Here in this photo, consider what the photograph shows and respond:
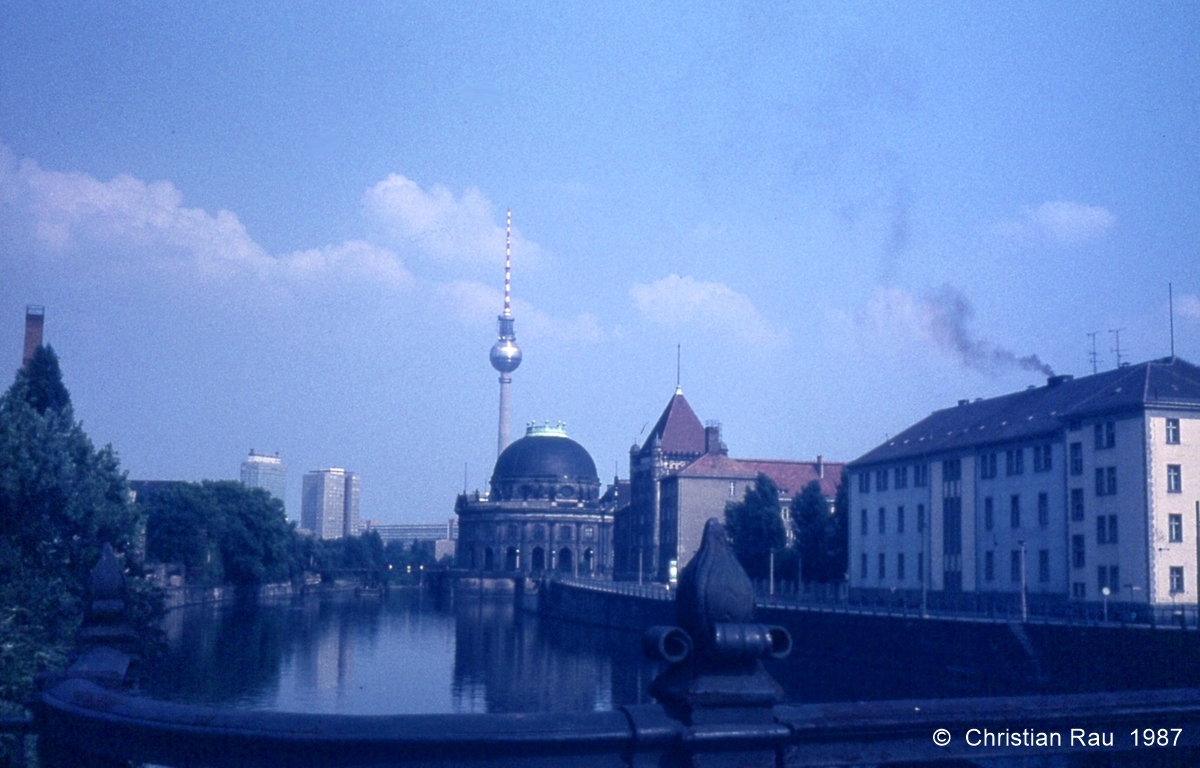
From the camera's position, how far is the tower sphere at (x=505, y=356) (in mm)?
195250

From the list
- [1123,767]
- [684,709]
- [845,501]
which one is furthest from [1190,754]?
[845,501]

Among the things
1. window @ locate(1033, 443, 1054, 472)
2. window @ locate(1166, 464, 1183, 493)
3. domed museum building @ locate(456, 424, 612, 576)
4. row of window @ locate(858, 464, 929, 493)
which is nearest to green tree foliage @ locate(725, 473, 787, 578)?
row of window @ locate(858, 464, 929, 493)

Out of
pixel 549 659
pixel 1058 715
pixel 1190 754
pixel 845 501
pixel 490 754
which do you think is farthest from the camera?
pixel 845 501

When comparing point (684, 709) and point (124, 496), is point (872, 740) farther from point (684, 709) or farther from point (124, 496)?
point (124, 496)

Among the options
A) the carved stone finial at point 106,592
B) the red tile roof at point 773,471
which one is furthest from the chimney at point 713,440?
the carved stone finial at point 106,592

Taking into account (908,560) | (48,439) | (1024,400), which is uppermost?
(1024,400)

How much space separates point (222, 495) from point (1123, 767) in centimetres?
10594

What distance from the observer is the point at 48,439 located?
3494cm

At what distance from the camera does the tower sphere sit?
195250 millimetres

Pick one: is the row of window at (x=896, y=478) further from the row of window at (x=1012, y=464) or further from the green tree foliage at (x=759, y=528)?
the green tree foliage at (x=759, y=528)

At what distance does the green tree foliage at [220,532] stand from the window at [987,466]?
193ft

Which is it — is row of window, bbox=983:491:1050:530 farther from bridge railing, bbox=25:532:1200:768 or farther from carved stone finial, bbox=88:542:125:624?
carved stone finial, bbox=88:542:125:624

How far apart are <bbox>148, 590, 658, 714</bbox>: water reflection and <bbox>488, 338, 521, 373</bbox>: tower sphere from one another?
103 meters

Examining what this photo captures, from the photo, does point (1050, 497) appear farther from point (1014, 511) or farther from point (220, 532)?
point (220, 532)
